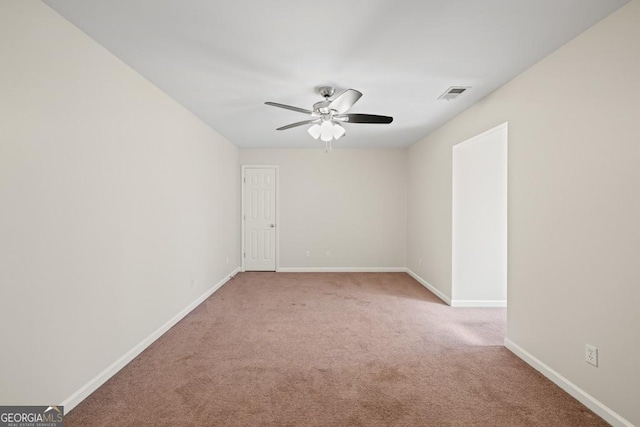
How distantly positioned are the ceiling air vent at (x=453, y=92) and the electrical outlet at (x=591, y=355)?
2.45m

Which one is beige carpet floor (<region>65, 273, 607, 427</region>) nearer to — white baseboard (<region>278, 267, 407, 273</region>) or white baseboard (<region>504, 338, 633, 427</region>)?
white baseboard (<region>504, 338, 633, 427</region>)

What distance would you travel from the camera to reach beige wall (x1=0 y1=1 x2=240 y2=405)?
1.69 m

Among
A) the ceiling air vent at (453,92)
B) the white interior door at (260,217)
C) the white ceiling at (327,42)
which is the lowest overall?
the white interior door at (260,217)

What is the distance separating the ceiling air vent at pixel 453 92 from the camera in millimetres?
3184

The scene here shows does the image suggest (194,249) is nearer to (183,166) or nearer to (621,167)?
(183,166)

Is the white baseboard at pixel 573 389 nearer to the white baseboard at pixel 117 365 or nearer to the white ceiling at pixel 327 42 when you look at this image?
the white ceiling at pixel 327 42

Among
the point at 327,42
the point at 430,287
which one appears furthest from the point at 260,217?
the point at 327,42

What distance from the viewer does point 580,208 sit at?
221 centimetres

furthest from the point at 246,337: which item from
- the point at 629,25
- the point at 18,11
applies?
the point at 629,25

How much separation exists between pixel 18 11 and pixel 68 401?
7.73ft

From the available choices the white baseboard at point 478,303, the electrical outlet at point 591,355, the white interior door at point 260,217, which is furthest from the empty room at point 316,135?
the white interior door at point 260,217

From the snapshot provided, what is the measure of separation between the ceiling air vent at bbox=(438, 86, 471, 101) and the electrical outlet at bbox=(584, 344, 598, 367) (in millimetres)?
2450

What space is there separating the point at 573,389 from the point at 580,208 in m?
1.29

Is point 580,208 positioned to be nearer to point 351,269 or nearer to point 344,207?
point 344,207
